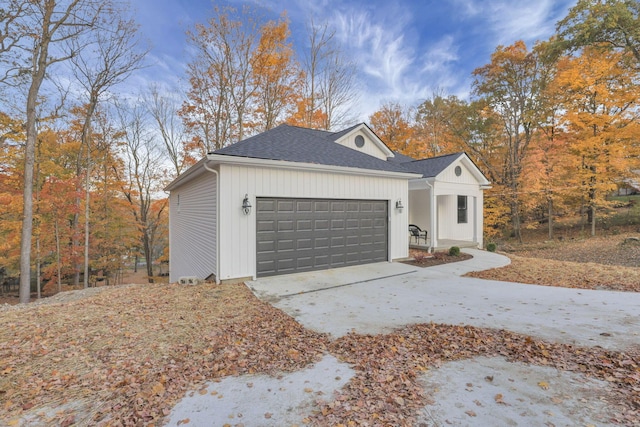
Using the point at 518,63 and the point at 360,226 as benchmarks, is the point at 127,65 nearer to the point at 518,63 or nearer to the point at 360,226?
the point at 360,226

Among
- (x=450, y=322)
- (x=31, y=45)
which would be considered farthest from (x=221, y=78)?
(x=450, y=322)

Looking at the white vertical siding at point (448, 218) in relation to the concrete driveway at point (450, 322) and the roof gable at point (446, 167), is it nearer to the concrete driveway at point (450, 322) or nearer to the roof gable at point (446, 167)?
the roof gable at point (446, 167)

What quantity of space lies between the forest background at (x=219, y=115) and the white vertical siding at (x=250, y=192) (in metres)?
7.39

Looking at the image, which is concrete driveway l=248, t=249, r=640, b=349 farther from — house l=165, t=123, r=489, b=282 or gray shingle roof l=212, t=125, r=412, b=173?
gray shingle roof l=212, t=125, r=412, b=173

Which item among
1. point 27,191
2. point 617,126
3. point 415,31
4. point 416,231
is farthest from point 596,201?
point 27,191

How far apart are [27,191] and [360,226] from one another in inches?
423

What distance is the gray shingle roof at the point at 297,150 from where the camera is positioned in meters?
7.25

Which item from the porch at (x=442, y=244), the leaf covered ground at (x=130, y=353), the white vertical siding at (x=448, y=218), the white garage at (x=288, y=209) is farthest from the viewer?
the white vertical siding at (x=448, y=218)

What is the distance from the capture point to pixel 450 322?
4426 millimetres

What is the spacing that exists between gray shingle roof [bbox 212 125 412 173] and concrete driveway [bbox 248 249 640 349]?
3237mm

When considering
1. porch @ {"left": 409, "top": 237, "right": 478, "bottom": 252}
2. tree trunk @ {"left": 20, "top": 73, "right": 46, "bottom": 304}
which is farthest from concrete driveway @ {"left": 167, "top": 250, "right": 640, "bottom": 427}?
tree trunk @ {"left": 20, "top": 73, "right": 46, "bottom": 304}

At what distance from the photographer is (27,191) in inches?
349

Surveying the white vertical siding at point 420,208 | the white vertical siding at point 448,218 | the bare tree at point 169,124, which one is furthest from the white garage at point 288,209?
the bare tree at point 169,124

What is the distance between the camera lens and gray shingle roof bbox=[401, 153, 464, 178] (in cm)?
1242
